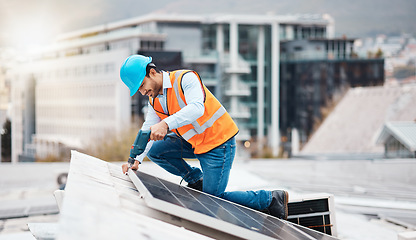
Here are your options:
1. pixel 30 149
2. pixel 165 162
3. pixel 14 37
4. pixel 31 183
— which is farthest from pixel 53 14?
pixel 165 162

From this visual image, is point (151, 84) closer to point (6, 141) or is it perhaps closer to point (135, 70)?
point (135, 70)

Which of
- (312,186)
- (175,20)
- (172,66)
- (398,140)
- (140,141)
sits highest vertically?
(175,20)

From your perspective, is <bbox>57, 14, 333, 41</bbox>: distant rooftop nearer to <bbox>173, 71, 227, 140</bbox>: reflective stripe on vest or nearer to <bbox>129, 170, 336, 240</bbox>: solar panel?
<bbox>173, 71, 227, 140</bbox>: reflective stripe on vest

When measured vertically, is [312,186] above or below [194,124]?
below

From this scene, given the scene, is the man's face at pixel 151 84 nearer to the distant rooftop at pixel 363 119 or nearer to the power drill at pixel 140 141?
the power drill at pixel 140 141

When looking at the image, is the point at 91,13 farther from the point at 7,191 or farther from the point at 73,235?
the point at 73,235

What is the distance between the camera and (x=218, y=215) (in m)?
1.93

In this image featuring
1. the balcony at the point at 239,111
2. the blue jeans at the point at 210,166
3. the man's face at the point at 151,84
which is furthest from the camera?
the balcony at the point at 239,111

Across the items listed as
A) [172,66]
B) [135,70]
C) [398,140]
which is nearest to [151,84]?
[135,70]

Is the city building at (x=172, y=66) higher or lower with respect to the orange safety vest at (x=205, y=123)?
higher

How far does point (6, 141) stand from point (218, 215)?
57.5 ft

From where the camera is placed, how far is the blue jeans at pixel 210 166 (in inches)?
101

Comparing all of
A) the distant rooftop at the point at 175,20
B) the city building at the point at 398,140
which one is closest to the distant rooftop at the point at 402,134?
the city building at the point at 398,140

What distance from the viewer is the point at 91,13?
3997cm
